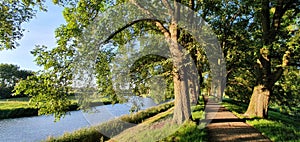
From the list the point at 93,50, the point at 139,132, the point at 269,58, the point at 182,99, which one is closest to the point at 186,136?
the point at 182,99

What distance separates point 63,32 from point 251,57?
10.7m

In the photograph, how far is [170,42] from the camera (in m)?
10.8

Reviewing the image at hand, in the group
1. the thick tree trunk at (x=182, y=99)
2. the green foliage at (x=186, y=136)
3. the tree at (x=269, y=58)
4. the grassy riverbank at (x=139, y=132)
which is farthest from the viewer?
the tree at (x=269, y=58)

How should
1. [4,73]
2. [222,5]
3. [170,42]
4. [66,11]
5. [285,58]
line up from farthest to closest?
1. [4,73]
2. [222,5]
3. [285,58]
4. [170,42]
5. [66,11]

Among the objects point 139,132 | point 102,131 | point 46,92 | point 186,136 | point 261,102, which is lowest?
point 102,131

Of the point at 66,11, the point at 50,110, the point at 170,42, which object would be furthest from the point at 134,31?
the point at 50,110

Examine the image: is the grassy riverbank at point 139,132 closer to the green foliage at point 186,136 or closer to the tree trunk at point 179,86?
the green foliage at point 186,136

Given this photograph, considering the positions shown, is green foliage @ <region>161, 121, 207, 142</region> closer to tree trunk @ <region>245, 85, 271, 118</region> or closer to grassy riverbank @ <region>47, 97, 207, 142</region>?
grassy riverbank @ <region>47, 97, 207, 142</region>

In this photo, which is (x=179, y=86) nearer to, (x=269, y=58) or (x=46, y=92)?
(x=46, y=92)

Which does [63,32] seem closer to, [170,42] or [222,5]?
[170,42]

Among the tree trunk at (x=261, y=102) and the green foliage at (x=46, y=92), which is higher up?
the green foliage at (x=46, y=92)

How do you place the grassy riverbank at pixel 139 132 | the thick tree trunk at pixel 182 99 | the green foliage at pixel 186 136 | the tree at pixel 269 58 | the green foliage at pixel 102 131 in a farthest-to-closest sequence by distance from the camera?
the green foliage at pixel 102 131 → the tree at pixel 269 58 → the thick tree trunk at pixel 182 99 → the grassy riverbank at pixel 139 132 → the green foliage at pixel 186 136

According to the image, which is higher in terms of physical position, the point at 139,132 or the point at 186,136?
the point at 186,136

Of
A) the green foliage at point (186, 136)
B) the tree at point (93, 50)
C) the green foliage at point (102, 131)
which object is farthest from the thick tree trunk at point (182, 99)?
the green foliage at point (102, 131)
